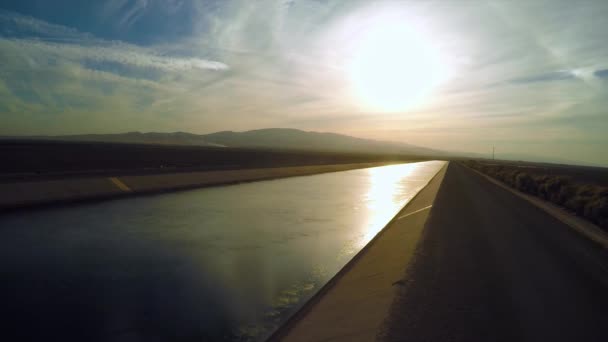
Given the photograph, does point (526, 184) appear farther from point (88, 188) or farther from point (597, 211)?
point (88, 188)

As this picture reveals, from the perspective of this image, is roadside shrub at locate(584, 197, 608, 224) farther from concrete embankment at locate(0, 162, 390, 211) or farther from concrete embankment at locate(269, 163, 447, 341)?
concrete embankment at locate(0, 162, 390, 211)

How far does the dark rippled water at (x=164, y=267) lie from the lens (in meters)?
5.97

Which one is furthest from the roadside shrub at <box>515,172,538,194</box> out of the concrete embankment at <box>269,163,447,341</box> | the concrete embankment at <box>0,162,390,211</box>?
the concrete embankment at <box>0,162,390,211</box>

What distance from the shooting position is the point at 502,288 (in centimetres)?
685

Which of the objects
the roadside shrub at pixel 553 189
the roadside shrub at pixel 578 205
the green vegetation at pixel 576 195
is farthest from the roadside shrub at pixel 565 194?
the roadside shrub at pixel 578 205

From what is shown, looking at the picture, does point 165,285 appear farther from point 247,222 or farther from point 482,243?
point 482,243

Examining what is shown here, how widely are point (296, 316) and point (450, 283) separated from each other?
135 inches

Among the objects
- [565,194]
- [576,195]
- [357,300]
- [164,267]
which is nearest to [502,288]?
[357,300]

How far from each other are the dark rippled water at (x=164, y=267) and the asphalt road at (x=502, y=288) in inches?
92.9

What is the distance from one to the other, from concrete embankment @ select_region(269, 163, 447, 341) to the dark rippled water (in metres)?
0.44

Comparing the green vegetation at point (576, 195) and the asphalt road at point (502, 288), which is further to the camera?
the green vegetation at point (576, 195)

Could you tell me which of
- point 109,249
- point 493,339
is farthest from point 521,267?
point 109,249

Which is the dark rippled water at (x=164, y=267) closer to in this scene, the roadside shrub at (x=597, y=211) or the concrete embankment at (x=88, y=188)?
the concrete embankment at (x=88, y=188)

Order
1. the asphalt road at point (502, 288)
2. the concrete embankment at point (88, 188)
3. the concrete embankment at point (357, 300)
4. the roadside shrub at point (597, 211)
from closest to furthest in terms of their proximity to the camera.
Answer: the asphalt road at point (502, 288) < the concrete embankment at point (357, 300) < the roadside shrub at point (597, 211) < the concrete embankment at point (88, 188)
